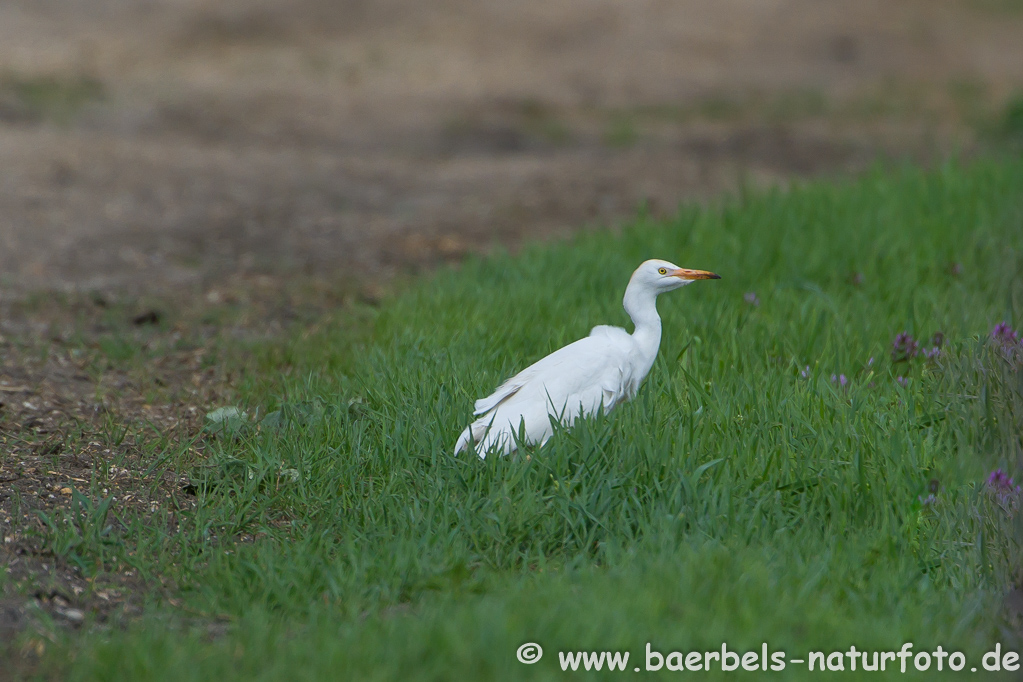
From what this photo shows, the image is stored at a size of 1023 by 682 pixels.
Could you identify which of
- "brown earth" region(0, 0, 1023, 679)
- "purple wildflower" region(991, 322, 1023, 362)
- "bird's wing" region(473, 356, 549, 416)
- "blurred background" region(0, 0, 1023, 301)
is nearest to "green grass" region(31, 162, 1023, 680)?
"purple wildflower" region(991, 322, 1023, 362)

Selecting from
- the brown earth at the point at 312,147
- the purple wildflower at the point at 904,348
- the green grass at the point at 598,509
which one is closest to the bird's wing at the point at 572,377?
the green grass at the point at 598,509

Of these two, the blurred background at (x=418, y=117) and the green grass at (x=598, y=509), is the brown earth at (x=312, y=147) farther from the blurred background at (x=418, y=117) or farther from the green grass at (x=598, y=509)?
the green grass at (x=598, y=509)

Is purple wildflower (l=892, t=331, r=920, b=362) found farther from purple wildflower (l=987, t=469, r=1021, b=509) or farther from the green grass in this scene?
purple wildflower (l=987, t=469, r=1021, b=509)

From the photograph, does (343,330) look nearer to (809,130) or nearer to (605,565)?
(605,565)

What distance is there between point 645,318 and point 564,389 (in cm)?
50

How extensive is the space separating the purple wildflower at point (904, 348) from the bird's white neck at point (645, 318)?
1147 millimetres

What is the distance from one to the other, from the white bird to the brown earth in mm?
1043

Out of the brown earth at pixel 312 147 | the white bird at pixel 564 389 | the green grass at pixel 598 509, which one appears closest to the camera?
the green grass at pixel 598 509

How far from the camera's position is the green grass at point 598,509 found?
2.39 metres

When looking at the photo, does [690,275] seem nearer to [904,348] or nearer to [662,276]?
[662,276]

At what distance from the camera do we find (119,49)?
14180 millimetres

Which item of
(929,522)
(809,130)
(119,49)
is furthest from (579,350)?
(119,49)

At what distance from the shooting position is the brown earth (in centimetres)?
429

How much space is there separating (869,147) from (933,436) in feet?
26.5
